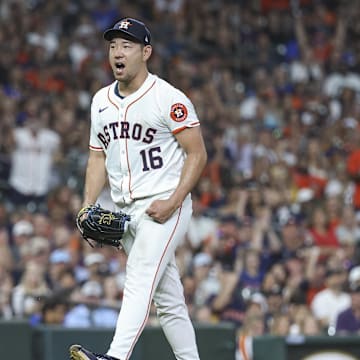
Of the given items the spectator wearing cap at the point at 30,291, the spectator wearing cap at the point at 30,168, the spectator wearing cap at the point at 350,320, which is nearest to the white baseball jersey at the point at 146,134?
the spectator wearing cap at the point at 30,291

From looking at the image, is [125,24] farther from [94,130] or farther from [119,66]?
[94,130]

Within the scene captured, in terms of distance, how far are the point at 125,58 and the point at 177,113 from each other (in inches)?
15.7

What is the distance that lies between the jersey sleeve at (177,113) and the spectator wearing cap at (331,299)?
5271 mm

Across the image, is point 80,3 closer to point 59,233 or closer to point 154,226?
point 59,233

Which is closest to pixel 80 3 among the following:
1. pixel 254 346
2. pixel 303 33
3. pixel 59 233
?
pixel 303 33

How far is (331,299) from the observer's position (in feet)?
36.7

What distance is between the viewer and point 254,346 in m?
7.82

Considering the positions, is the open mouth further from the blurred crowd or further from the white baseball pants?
the blurred crowd

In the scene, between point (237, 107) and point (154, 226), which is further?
point (237, 107)

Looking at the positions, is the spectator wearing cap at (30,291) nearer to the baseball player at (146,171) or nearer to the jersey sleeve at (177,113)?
the baseball player at (146,171)

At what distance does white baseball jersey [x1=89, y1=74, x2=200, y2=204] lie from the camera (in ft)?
19.8

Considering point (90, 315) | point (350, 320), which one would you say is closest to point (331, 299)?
point (350, 320)

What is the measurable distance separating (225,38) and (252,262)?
5.90m

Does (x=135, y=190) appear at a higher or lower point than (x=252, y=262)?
higher
